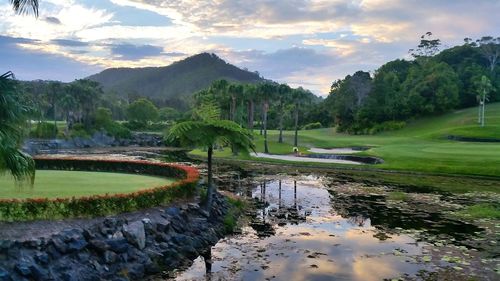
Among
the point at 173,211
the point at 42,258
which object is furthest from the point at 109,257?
the point at 173,211

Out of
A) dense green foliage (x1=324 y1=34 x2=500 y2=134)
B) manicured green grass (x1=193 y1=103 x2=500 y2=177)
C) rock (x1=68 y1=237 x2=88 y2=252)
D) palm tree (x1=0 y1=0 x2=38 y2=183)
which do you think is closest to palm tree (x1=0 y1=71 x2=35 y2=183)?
palm tree (x1=0 y1=0 x2=38 y2=183)

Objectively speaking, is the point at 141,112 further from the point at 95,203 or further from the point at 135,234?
the point at 135,234

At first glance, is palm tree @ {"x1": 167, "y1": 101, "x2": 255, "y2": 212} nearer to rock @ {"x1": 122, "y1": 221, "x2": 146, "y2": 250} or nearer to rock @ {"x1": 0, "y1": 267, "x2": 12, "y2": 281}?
rock @ {"x1": 122, "y1": 221, "x2": 146, "y2": 250}

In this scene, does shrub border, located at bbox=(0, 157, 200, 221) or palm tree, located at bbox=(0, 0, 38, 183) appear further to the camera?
shrub border, located at bbox=(0, 157, 200, 221)

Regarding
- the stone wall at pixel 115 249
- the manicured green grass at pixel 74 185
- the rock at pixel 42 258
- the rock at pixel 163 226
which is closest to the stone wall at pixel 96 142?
the manicured green grass at pixel 74 185

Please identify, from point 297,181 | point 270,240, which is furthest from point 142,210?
point 297,181

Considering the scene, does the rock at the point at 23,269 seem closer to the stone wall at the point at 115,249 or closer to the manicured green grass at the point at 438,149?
the stone wall at the point at 115,249

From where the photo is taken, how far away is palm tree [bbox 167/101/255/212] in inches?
936

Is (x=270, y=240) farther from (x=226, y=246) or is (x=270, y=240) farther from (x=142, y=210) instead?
(x=142, y=210)

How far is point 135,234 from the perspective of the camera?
18.1 meters

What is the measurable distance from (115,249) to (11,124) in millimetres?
6461

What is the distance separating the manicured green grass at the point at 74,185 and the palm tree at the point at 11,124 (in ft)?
26.9

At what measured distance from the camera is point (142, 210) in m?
21.0

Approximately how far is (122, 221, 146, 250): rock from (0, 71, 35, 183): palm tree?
6.12 meters
